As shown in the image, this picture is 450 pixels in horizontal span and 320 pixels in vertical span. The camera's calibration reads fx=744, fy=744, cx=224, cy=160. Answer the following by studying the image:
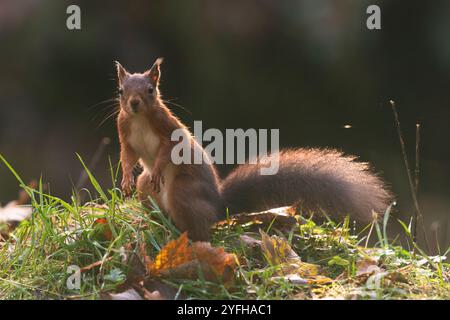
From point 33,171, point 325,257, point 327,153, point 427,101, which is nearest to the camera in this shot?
point 325,257

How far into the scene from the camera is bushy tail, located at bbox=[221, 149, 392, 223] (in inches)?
126

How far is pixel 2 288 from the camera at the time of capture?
2.73 meters

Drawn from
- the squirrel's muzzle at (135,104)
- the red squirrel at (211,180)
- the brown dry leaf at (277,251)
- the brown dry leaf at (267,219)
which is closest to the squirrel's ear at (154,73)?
the red squirrel at (211,180)

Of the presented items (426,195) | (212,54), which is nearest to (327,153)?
(426,195)

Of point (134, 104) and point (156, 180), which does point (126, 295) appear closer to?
point (156, 180)

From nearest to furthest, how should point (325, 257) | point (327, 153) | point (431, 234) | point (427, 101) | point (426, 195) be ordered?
point (325, 257) → point (327, 153) → point (431, 234) → point (426, 195) → point (427, 101)

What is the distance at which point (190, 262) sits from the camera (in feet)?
8.66

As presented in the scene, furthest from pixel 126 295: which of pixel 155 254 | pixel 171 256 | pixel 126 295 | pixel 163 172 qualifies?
pixel 163 172

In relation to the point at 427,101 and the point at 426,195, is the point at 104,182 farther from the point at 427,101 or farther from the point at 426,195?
the point at 427,101

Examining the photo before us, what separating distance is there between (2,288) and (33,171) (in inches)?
163

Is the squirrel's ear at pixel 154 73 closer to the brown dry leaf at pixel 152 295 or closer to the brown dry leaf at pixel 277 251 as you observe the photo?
the brown dry leaf at pixel 277 251

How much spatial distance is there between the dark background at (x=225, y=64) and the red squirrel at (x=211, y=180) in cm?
385

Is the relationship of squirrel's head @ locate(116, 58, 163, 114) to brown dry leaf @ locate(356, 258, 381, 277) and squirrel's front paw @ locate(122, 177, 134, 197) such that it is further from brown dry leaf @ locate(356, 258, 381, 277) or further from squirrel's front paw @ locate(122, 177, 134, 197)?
brown dry leaf @ locate(356, 258, 381, 277)

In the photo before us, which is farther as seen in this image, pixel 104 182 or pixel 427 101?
pixel 427 101
